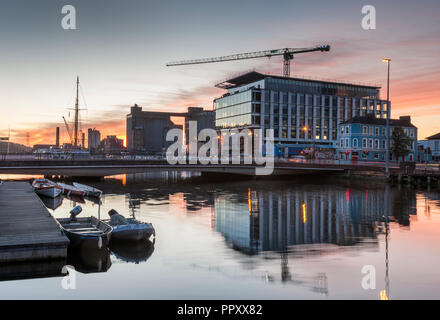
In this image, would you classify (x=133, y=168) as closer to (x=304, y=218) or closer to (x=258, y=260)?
(x=304, y=218)

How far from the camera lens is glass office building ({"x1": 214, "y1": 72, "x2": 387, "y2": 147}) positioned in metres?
140

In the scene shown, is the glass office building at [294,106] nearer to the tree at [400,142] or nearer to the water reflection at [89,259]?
the tree at [400,142]

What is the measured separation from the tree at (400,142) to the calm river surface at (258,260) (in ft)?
257

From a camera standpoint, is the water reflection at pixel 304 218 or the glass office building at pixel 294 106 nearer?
the water reflection at pixel 304 218

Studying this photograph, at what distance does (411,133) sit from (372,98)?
42357 mm

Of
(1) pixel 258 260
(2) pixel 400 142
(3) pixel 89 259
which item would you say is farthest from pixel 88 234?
(2) pixel 400 142

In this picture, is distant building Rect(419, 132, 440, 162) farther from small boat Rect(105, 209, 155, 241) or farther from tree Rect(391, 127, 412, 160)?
small boat Rect(105, 209, 155, 241)

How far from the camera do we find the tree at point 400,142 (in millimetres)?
115938

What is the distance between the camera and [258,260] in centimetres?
2316

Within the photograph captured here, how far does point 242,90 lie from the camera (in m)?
155

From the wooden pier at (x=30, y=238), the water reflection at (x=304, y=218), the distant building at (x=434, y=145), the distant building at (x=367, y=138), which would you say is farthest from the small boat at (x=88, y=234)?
the distant building at (x=434, y=145)

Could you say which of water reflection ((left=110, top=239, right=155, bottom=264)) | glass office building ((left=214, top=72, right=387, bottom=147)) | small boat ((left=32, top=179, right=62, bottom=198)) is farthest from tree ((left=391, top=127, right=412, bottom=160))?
water reflection ((left=110, top=239, right=155, bottom=264))

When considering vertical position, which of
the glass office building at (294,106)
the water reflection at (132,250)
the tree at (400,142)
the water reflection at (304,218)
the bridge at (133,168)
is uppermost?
the glass office building at (294,106)

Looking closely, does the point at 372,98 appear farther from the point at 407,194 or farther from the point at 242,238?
the point at 242,238
